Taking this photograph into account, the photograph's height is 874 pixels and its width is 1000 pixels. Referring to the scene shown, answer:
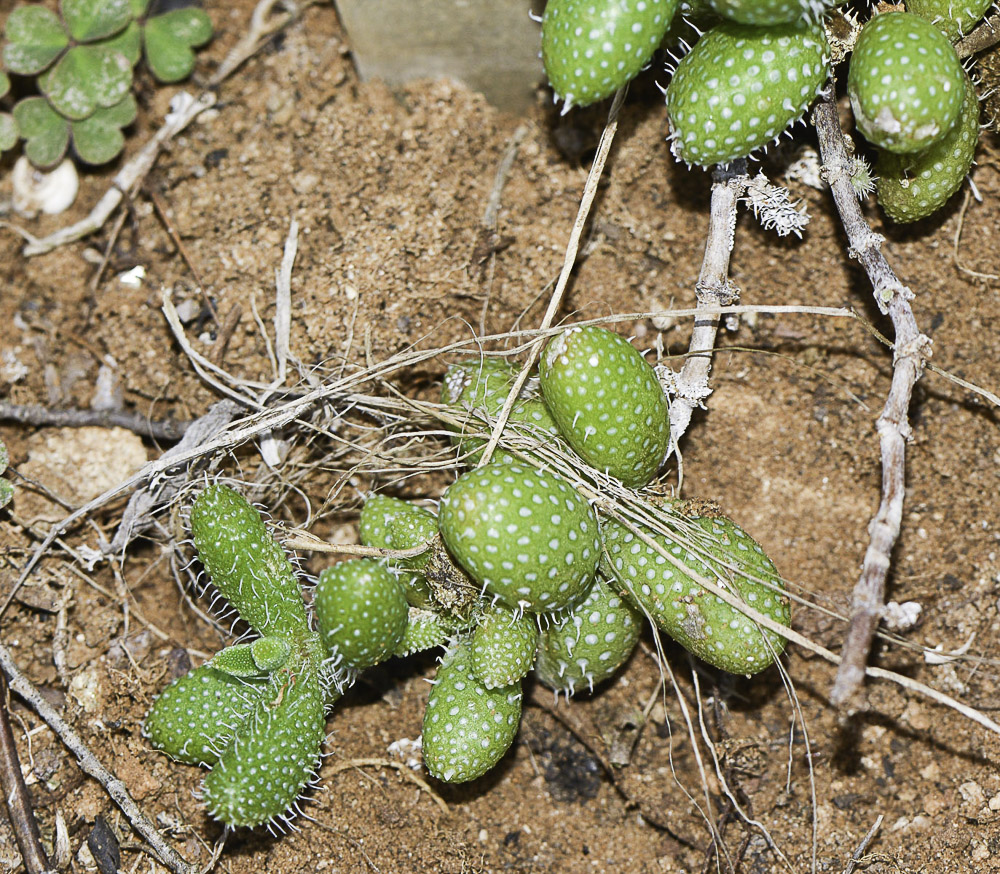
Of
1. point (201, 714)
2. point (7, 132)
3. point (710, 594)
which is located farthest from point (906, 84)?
point (7, 132)

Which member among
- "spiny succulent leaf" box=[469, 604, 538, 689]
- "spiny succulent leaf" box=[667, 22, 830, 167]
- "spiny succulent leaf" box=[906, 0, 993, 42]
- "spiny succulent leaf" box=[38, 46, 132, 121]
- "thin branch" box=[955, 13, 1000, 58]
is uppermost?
"spiny succulent leaf" box=[906, 0, 993, 42]

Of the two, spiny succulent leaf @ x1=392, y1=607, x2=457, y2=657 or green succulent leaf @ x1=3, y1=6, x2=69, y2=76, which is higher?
green succulent leaf @ x1=3, y1=6, x2=69, y2=76

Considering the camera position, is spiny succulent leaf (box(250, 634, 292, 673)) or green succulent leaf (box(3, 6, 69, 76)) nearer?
spiny succulent leaf (box(250, 634, 292, 673))

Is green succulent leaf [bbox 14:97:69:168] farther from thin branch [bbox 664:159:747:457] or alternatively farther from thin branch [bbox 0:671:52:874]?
thin branch [bbox 664:159:747:457]

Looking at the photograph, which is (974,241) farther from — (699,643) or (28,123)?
(28,123)

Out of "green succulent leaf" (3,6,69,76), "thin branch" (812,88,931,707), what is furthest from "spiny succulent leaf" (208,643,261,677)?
"green succulent leaf" (3,6,69,76)

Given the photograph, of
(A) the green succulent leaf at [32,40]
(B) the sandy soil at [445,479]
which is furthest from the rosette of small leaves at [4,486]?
(A) the green succulent leaf at [32,40]

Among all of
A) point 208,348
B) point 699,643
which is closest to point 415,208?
point 208,348
